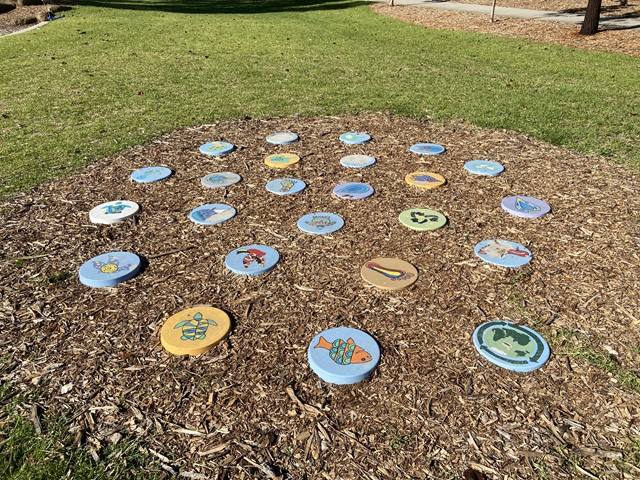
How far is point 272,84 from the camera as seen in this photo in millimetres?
8234

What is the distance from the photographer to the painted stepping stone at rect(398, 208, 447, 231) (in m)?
3.90

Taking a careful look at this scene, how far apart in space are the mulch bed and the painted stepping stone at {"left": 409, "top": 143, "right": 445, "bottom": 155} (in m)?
0.46

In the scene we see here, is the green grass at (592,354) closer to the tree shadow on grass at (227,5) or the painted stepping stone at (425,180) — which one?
the painted stepping stone at (425,180)

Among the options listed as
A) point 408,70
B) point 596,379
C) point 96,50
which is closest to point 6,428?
point 596,379

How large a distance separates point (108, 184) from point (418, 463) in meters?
3.89

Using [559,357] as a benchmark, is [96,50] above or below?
above

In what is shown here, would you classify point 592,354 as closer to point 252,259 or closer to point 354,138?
point 252,259

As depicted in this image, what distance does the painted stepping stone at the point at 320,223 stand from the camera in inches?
152

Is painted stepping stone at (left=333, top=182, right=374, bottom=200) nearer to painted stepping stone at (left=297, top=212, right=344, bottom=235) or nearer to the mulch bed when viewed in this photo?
the mulch bed

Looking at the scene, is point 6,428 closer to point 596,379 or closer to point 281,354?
point 281,354

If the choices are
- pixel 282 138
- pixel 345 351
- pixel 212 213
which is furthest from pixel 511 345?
pixel 282 138

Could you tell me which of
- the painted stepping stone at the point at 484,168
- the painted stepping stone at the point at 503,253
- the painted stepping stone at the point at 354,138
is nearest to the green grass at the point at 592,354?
the painted stepping stone at the point at 503,253

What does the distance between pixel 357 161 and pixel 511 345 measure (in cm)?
287

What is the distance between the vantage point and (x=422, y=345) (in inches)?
107
